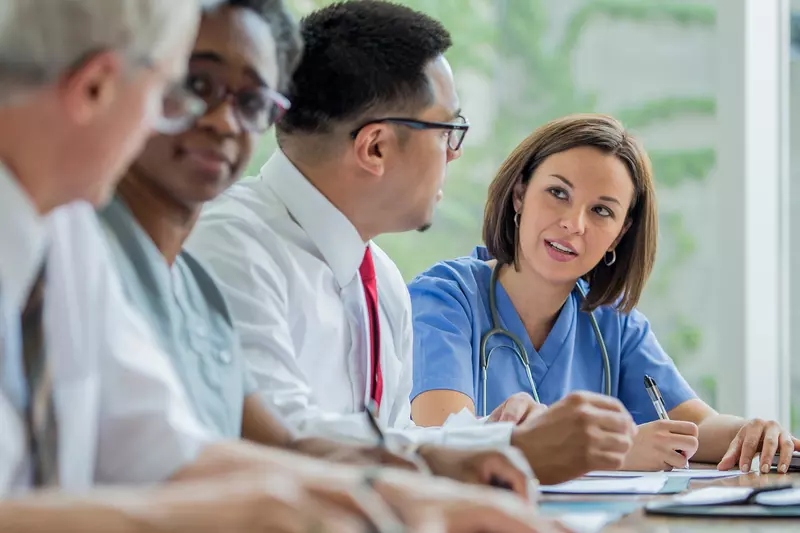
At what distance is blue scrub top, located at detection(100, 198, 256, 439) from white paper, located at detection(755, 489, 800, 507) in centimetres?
57

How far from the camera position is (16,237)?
74 cm

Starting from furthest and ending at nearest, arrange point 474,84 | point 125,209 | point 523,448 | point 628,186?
point 474,84 → point 628,186 → point 523,448 → point 125,209

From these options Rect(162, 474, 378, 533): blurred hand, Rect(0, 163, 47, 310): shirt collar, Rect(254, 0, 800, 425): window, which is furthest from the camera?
Rect(254, 0, 800, 425): window

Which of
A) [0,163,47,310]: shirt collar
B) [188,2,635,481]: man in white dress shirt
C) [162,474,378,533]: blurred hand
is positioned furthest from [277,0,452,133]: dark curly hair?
[162,474,378,533]: blurred hand

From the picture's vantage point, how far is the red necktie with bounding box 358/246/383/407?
1646mm

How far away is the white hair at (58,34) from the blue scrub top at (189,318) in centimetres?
33

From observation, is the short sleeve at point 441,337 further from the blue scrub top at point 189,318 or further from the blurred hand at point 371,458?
the blurred hand at point 371,458

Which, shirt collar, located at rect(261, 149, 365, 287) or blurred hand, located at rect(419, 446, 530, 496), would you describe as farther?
shirt collar, located at rect(261, 149, 365, 287)

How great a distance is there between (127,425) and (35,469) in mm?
118

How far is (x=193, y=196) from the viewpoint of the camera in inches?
45.3

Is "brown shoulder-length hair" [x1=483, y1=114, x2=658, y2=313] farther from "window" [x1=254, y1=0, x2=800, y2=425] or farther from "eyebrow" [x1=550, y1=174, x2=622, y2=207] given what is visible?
"window" [x1=254, y1=0, x2=800, y2=425]

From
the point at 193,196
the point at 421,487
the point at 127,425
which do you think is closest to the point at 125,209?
the point at 193,196

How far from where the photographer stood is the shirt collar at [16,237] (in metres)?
0.73

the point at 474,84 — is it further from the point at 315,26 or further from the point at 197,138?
the point at 197,138
